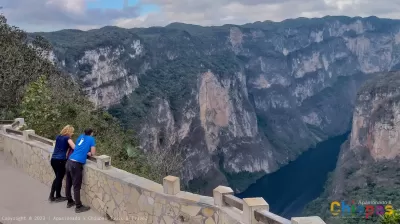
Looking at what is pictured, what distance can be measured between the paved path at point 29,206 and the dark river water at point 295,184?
45311mm

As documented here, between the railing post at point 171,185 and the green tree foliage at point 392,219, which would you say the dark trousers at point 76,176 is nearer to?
the railing post at point 171,185

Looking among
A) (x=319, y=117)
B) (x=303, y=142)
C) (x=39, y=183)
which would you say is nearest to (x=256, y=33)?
(x=319, y=117)

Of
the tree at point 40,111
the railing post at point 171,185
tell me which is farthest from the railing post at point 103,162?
the tree at point 40,111

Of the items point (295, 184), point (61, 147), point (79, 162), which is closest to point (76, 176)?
point (79, 162)

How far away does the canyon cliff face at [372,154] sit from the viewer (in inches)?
1640

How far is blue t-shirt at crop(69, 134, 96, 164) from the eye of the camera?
780 cm

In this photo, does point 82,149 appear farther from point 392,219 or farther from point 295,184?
point 295,184

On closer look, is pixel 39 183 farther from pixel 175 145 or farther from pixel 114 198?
pixel 175 145

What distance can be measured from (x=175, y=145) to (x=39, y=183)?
180 feet

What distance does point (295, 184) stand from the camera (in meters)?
66.1

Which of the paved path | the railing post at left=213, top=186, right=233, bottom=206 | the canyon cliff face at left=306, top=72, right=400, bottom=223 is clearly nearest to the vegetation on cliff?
the paved path

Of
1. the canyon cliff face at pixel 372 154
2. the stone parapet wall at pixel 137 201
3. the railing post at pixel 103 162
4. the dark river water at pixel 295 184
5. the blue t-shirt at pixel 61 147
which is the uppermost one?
the blue t-shirt at pixel 61 147

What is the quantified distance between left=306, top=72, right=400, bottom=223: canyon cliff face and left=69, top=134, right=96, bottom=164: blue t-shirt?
31613mm

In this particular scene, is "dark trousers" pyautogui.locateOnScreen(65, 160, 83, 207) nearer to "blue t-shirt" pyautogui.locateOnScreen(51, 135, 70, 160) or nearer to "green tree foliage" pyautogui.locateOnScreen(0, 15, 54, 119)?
"blue t-shirt" pyautogui.locateOnScreen(51, 135, 70, 160)
